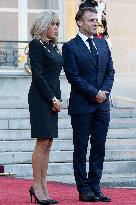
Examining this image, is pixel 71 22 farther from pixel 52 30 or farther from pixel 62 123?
pixel 52 30

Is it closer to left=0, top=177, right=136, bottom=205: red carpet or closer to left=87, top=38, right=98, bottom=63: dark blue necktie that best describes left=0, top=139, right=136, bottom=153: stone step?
left=0, top=177, right=136, bottom=205: red carpet

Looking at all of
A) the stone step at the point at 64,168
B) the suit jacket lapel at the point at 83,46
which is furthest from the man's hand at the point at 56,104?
the stone step at the point at 64,168

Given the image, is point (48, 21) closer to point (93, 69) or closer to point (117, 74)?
point (93, 69)

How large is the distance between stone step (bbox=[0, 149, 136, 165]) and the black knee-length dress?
13.9 feet

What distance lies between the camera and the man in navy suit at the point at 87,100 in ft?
27.2

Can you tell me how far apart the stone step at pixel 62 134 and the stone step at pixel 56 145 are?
0.80ft

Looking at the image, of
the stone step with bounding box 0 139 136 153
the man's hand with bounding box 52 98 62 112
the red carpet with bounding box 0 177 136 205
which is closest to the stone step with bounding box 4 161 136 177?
the stone step with bounding box 0 139 136 153

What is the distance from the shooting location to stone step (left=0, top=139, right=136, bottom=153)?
41.8 feet

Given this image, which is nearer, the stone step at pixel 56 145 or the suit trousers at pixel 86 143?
the suit trousers at pixel 86 143

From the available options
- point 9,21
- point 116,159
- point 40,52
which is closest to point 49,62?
point 40,52

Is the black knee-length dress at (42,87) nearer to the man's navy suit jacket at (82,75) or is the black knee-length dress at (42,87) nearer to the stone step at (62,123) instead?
the man's navy suit jacket at (82,75)

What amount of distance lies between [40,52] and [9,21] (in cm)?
983

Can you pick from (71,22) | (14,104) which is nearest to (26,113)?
(14,104)

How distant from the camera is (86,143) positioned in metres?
8.38
